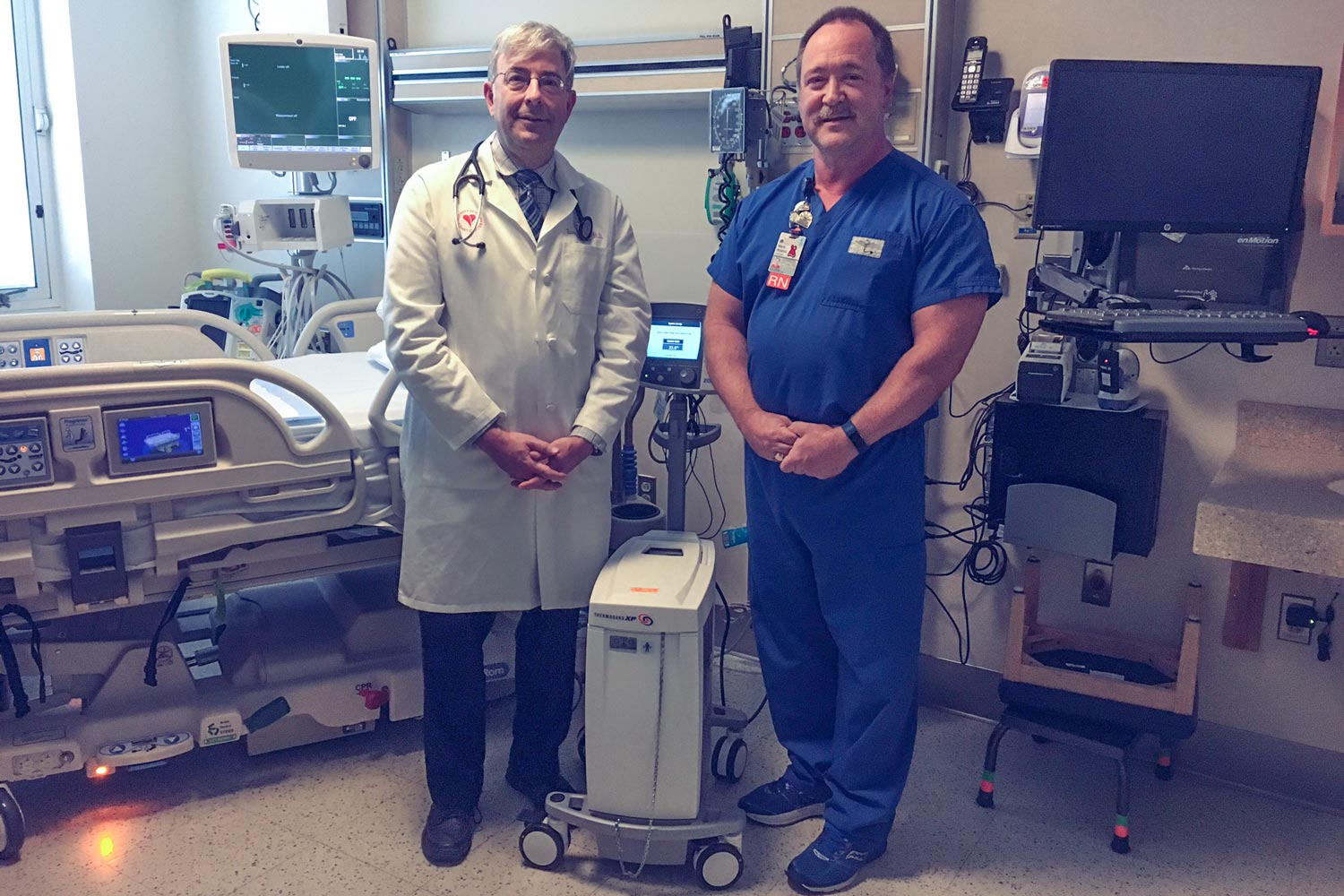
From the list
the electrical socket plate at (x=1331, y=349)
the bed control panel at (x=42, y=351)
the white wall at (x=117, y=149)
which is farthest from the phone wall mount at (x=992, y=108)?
the white wall at (x=117, y=149)

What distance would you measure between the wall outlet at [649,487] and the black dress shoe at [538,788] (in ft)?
3.82

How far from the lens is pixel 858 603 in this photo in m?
2.15

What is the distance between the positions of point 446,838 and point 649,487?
1.44m

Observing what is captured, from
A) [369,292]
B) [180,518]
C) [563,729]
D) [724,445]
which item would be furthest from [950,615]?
[369,292]

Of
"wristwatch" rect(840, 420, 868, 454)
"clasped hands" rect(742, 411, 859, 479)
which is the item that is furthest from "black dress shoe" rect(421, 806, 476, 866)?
"wristwatch" rect(840, 420, 868, 454)

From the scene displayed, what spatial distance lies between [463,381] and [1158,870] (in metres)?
1.72

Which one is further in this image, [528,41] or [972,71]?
[972,71]

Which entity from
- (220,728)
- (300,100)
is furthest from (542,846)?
(300,100)

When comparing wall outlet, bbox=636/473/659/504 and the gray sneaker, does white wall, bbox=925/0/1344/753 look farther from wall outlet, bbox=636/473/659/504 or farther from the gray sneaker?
wall outlet, bbox=636/473/659/504

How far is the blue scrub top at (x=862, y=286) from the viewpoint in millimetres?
2027

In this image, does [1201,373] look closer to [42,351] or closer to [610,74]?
[610,74]

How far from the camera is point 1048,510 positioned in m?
2.43

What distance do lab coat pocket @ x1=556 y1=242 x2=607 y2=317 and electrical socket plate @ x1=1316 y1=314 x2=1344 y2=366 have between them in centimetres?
153

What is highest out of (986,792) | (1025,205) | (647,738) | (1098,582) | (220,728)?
(1025,205)
